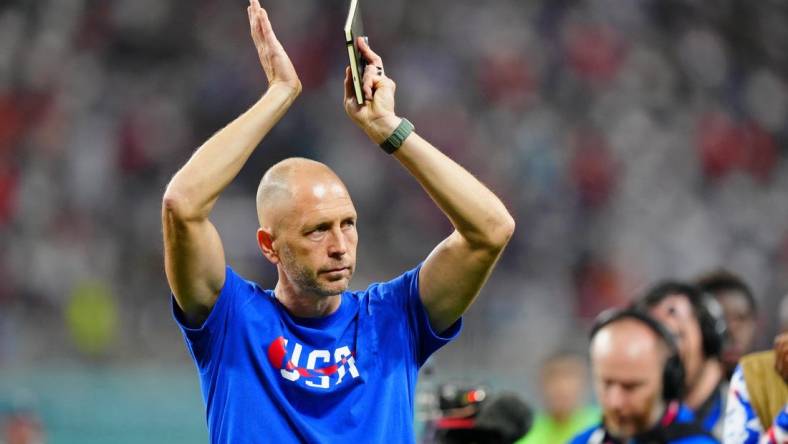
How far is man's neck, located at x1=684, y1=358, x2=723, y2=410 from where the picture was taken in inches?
212

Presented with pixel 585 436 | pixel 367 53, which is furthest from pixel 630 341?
pixel 367 53

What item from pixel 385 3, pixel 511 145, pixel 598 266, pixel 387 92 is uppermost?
pixel 385 3

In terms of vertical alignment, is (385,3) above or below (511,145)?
above

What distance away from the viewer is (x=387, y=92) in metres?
3.81

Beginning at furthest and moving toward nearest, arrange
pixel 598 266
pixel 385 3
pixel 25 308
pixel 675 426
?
pixel 385 3, pixel 598 266, pixel 25 308, pixel 675 426

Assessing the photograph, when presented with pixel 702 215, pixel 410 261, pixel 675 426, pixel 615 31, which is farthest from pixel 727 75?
pixel 675 426

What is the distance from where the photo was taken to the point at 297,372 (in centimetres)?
373

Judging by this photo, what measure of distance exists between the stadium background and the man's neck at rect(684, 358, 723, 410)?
6.70m

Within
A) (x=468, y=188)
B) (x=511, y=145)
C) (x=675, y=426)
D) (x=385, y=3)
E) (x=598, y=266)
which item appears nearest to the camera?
(x=468, y=188)

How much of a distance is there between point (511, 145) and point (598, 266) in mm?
1951

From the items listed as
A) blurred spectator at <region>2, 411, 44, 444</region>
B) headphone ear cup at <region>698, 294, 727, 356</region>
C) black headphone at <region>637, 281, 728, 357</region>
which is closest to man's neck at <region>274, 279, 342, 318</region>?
black headphone at <region>637, 281, 728, 357</region>

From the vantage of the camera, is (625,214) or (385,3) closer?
(625,214)

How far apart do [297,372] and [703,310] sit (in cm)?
226

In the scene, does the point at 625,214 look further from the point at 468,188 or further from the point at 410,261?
the point at 468,188
